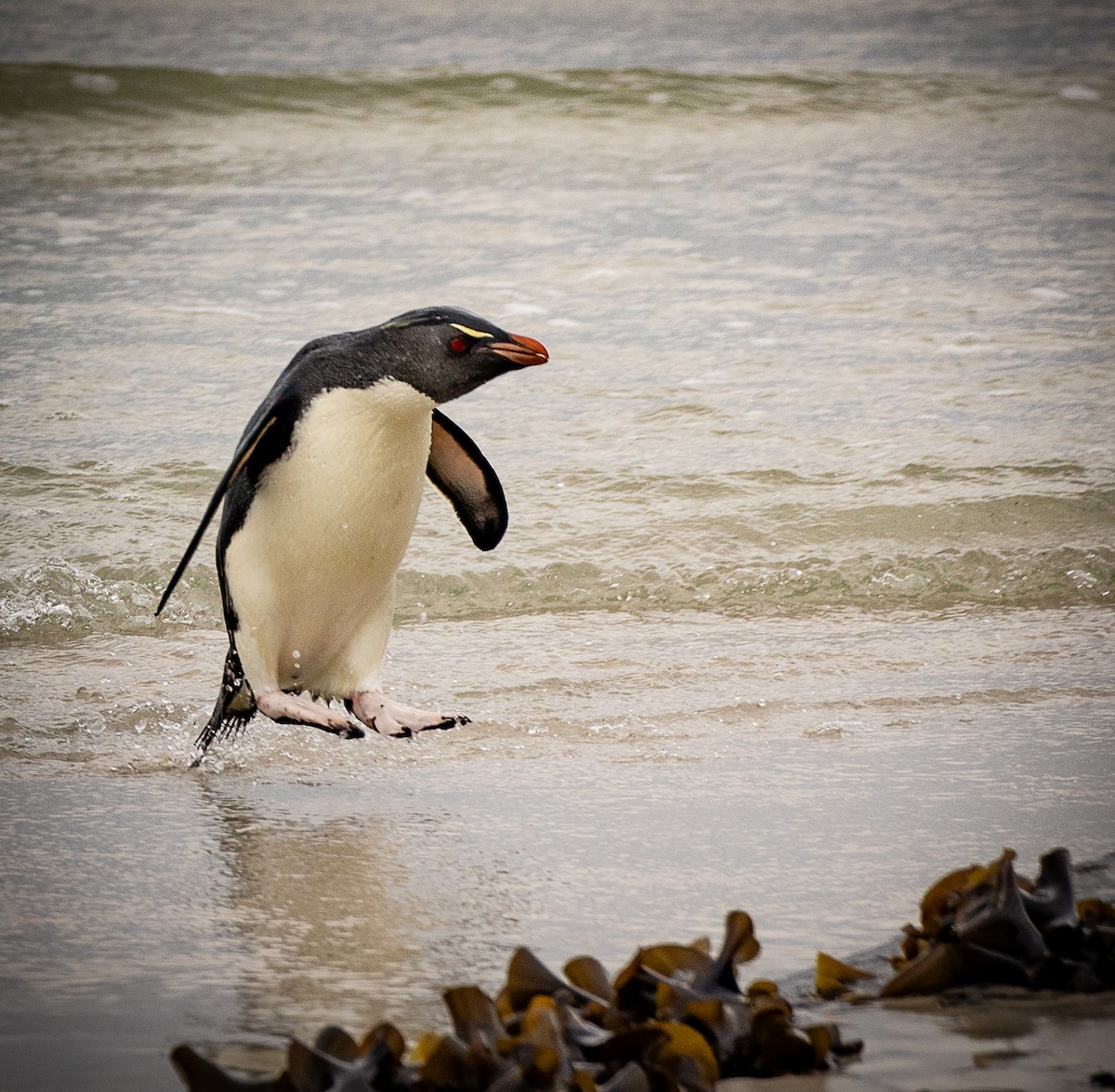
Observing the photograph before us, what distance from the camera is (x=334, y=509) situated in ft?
9.25

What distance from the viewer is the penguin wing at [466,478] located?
3.12 metres

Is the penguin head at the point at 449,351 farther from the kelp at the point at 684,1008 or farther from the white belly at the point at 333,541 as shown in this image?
the kelp at the point at 684,1008

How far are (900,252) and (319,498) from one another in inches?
209

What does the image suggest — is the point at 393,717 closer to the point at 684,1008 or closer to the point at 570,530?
the point at 684,1008

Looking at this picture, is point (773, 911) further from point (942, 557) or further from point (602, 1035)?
point (942, 557)

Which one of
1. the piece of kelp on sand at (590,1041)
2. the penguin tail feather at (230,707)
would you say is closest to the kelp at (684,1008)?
the piece of kelp on sand at (590,1041)

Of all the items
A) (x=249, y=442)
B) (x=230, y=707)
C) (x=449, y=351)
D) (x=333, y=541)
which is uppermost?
(x=449, y=351)

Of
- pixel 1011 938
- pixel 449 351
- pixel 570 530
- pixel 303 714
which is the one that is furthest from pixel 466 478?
pixel 1011 938

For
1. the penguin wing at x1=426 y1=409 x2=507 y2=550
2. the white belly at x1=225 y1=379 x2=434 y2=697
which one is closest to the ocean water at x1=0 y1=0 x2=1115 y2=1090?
the white belly at x1=225 y1=379 x2=434 y2=697

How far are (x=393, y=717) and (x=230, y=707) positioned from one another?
1.11 ft

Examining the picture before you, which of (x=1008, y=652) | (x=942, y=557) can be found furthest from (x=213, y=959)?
(x=942, y=557)

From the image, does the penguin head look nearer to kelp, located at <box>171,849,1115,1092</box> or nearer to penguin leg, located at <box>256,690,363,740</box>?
penguin leg, located at <box>256,690,363,740</box>

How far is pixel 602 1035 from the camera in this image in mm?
1653

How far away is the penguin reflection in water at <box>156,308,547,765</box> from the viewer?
8.82 feet
